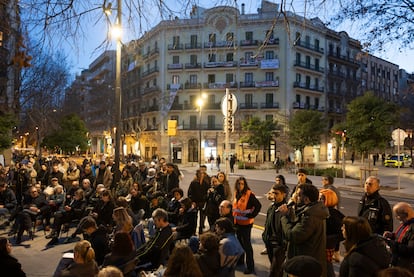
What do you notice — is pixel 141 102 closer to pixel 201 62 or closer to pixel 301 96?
pixel 201 62

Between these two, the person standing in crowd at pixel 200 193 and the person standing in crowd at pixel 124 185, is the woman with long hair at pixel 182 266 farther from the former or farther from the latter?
the person standing in crowd at pixel 124 185

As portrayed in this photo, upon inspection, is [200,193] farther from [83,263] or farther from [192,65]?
[192,65]

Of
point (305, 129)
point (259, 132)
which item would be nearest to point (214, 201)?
point (259, 132)

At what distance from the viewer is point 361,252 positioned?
3.71m

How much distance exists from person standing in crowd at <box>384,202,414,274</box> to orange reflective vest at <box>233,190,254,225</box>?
244 centimetres

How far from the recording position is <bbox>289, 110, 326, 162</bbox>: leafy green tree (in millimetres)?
39250

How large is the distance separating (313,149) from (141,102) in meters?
29.0

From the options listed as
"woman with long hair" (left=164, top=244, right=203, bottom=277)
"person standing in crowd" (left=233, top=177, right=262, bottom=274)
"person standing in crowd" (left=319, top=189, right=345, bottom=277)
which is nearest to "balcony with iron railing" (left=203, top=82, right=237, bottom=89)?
"person standing in crowd" (left=233, top=177, right=262, bottom=274)

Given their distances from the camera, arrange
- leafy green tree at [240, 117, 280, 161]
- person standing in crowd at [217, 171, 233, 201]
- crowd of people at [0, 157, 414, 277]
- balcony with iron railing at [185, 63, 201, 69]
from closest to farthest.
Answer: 1. crowd of people at [0, 157, 414, 277]
2. person standing in crowd at [217, 171, 233, 201]
3. leafy green tree at [240, 117, 280, 161]
4. balcony with iron railing at [185, 63, 201, 69]

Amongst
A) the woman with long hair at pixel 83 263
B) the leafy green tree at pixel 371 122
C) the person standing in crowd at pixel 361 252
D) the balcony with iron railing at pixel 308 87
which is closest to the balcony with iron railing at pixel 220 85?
the balcony with iron railing at pixel 308 87

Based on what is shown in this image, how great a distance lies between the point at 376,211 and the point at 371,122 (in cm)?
1804

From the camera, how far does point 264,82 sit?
5081 centimetres

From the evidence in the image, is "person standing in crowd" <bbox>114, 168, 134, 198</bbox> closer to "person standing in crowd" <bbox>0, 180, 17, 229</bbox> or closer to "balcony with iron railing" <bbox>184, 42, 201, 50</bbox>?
"person standing in crowd" <bbox>0, 180, 17, 229</bbox>

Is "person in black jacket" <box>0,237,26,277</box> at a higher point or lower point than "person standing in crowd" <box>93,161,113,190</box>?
lower
